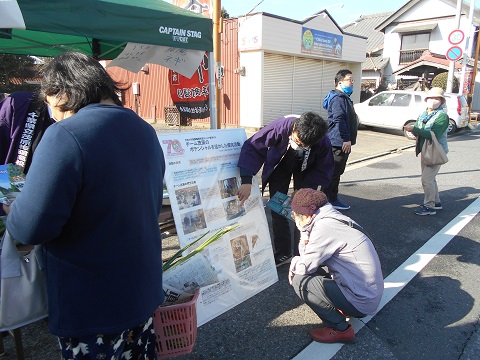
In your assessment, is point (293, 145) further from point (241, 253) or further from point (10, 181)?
point (10, 181)

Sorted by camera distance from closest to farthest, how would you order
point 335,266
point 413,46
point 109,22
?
point 335,266 → point 109,22 → point 413,46

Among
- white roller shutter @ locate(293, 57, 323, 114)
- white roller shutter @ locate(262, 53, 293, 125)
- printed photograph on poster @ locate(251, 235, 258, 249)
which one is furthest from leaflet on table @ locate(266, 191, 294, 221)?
white roller shutter @ locate(293, 57, 323, 114)

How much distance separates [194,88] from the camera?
5.09 metres

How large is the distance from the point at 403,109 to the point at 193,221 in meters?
11.9

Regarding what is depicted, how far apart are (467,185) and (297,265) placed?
18.7 ft

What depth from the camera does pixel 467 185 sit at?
663 centimetres

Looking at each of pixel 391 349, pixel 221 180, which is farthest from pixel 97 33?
pixel 391 349

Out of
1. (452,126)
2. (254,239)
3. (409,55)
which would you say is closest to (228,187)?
(254,239)

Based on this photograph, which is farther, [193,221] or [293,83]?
[293,83]

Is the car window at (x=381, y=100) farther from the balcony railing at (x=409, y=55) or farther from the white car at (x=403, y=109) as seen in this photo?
the balcony railing at (x=409, y=55)

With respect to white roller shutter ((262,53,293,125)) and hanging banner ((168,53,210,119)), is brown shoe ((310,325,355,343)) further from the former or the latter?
white roller shutter ((262,53,293,125))

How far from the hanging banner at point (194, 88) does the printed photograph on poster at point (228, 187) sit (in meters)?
2.17

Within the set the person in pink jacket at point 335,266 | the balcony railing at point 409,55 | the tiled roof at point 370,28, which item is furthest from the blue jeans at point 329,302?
the tiled roof at point 370,28

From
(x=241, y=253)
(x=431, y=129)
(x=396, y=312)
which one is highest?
(x=431, y=129)
